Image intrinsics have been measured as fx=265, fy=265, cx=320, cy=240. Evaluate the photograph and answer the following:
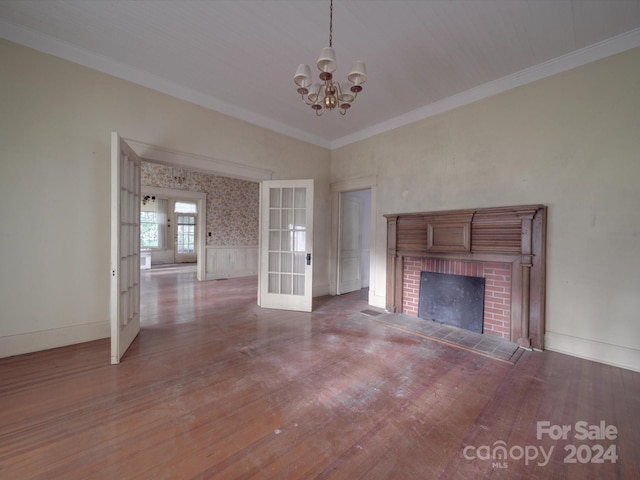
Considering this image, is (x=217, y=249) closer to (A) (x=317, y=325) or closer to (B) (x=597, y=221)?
(A) (x=317, y=325)

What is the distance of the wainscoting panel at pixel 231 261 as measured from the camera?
7.84 m

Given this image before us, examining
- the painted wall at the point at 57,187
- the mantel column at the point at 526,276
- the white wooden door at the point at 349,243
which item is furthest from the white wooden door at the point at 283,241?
the mantel column at the point at 526,276

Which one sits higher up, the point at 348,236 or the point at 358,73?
the point at 358,73

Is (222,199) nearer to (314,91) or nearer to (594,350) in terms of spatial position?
(314,91)

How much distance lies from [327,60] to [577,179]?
3.00 metres

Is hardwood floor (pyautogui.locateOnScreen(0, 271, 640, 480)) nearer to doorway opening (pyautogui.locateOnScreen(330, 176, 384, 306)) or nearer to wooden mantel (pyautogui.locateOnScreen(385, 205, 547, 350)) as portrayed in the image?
wooden mantel (pyautogui.locateOnScreen(385, 205, 547, 350))

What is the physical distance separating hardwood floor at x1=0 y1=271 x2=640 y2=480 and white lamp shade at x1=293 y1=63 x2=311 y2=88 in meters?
2.62

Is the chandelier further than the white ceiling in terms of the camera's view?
No

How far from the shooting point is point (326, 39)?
9.23ft

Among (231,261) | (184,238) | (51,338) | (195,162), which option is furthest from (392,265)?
(184,238)

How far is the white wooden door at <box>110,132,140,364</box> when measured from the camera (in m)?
2.59

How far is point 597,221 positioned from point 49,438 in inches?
196

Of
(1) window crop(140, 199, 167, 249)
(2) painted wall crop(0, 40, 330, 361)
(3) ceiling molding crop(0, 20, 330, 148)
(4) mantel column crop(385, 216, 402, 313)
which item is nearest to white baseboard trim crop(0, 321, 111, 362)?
(2) painted wall crop(0, 40, 330, 361)

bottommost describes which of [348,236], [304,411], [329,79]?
[304,411]
